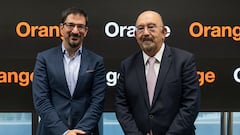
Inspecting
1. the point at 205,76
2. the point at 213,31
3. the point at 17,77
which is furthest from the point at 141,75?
the point at 17,77

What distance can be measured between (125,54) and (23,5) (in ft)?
3.22

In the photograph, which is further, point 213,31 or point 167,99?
point 213,31

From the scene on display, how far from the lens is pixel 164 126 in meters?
2.58

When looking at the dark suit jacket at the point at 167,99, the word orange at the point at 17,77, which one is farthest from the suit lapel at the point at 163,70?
the word orange at the point at 17,77

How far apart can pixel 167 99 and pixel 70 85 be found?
2.36ft

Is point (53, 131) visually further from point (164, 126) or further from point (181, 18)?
point (181, 18)

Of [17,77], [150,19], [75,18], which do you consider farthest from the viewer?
[17,77]

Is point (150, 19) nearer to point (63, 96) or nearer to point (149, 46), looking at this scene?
point (149, 46)

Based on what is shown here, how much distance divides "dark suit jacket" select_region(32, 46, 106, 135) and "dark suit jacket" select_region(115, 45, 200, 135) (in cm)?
24

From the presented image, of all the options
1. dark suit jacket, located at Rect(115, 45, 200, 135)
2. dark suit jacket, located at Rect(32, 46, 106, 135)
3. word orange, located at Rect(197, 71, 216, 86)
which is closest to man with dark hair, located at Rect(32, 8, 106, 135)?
dark suit jacket, located at Rect(32, 46, 106, 135)

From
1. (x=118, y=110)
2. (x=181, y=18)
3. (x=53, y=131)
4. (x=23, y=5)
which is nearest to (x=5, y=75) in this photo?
(x=23, y=5)

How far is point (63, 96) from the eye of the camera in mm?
2717

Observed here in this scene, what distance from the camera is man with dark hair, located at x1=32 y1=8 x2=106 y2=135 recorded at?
2660 millimetres

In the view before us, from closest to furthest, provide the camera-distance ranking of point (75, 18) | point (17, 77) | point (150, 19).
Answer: point (150, 19) < point (75, 18) < point (17, 77)
